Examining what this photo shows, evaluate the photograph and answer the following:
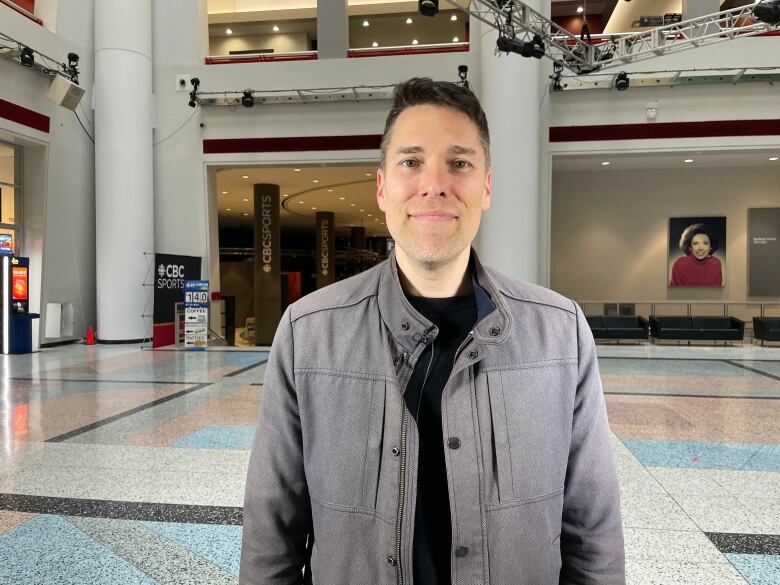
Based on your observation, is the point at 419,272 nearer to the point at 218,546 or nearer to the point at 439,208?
the point at 439,208

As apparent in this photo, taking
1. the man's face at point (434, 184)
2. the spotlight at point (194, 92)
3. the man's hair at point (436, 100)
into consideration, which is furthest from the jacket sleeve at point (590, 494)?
the spotlight at point (194, 92)

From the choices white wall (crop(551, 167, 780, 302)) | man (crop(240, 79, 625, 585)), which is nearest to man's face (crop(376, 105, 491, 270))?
man (crop(240, 79, 625, 585))

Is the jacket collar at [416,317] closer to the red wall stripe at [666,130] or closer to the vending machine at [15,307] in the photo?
the vending machine at [15,307]

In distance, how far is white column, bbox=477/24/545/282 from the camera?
1123cm

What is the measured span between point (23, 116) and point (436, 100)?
40.0 ft

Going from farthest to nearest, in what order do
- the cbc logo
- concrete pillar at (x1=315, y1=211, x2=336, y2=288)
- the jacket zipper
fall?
1. concrete pillar at (x1=315, y1=211, x2=336, y2=288)
2. the cbc logo
3. the jacket zipper

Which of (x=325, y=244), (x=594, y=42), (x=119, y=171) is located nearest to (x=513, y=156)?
(x=594, y=42)

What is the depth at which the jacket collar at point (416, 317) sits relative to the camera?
1146 mm

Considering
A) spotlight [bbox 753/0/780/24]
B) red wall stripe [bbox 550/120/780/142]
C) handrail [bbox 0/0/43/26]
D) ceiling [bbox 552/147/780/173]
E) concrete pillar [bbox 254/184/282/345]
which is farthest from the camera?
concrete pillar [bbox 254/184/282/345]

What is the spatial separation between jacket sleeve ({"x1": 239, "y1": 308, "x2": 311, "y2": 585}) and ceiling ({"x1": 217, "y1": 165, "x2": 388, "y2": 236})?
1254 centimetres

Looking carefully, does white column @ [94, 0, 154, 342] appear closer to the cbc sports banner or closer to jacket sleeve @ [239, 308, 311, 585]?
the cbc sports banner

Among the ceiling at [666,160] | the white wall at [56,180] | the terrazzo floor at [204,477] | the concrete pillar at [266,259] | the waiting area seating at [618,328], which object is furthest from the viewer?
the concrete pillar at [266,259]

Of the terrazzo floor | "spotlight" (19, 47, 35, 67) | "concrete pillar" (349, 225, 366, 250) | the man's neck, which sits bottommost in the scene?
the terrazzo floor

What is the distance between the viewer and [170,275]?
12039mm
